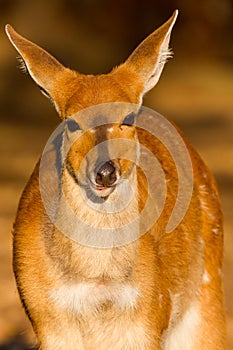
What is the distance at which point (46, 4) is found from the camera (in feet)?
57.4

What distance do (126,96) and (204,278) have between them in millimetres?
1296

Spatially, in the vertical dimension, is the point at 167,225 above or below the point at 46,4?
below

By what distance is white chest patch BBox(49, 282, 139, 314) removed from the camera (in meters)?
5.19

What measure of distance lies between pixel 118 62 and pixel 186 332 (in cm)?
1023

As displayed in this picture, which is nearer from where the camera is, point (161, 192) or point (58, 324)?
point (58, 324)

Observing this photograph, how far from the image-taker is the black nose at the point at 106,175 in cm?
474

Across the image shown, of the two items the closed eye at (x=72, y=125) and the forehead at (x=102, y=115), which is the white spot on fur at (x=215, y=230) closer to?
the forehead at (x=102, y=115)

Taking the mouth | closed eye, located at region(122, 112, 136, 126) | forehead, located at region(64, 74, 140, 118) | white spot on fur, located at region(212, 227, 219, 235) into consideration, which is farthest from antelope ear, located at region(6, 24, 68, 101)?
white spot on fur, located at region(212, 227, 219, 235)

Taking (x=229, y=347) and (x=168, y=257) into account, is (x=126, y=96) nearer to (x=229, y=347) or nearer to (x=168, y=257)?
(x=168, y=257)

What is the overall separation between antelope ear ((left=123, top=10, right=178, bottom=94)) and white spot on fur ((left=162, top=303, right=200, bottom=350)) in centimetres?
128

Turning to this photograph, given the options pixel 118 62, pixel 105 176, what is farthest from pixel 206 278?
pixel 118 62

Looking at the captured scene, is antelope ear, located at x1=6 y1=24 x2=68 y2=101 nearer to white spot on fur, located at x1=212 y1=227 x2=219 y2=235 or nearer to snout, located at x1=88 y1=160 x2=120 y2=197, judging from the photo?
snout, located at x1=88 y1=160 x2=120 y2=197

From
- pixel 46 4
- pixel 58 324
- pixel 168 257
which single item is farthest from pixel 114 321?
pixel 46 4

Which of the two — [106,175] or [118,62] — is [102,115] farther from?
[118,62]
